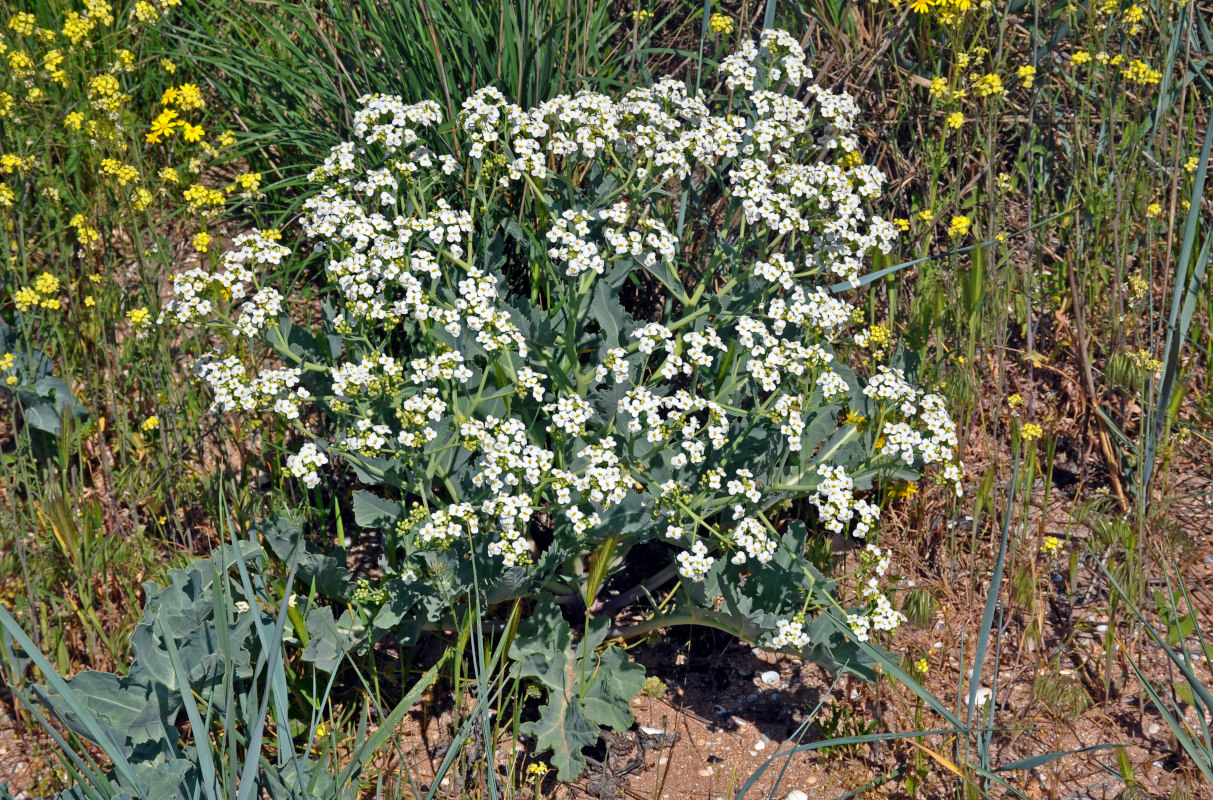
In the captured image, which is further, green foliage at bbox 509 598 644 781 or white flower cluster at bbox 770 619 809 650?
green foliage at bbox 509 598 644 781

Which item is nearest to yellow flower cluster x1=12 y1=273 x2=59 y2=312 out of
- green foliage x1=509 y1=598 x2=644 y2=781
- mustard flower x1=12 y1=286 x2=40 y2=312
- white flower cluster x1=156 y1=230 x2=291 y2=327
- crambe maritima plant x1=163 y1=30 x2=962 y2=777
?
mustard flower x1=12 y1=286 x2=40 y2=312

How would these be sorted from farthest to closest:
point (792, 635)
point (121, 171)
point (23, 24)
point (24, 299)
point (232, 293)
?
1. point (23, 24)
2. point (24, 299)
3. point (121, 171)
4. point (232, 293)
5. point (792, 635)

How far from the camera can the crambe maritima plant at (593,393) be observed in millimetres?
2668

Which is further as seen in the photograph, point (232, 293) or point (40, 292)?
point (40, 292)

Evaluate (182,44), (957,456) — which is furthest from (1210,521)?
(182,44)

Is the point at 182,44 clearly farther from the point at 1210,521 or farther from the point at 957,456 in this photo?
the point at 1210,521

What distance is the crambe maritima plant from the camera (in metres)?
2.67

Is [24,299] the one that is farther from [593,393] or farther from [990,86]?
[990,86]

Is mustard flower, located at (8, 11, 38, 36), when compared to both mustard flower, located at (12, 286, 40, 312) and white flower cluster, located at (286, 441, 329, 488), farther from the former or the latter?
white flower cluster, located at (286, 441, 329, 488)

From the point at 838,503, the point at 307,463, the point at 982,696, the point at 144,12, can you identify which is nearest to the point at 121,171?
the point at 144,12

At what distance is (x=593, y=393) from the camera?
9.87ft

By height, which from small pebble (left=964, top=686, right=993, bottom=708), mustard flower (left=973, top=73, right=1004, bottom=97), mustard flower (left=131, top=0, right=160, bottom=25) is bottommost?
small pebble (left=964, top=686, right=993, bottom=708)

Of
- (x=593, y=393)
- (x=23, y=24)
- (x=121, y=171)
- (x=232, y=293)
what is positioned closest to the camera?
(x=232, y=293)

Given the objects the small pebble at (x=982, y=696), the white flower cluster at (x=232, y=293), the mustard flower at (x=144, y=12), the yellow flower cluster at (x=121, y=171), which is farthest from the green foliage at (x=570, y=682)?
the mustard flower at (x=144, y=12)
